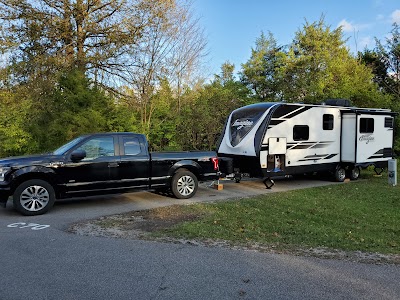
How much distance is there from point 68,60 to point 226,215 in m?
11.3

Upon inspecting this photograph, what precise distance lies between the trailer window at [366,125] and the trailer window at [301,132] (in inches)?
96.0

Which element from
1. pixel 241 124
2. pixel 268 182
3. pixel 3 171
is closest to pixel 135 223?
pixel 3 171

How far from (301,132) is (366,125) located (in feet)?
10.0

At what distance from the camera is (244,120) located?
1251 cm

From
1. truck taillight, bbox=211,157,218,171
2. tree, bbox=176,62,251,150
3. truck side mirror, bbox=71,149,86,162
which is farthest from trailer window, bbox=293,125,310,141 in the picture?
truck side mirror, bbox=71,149,86,162

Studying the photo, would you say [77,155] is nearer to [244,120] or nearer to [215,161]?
[215,161]

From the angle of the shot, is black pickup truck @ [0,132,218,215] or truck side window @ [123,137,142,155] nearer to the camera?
black pickup truck @ [0,132,218,215]

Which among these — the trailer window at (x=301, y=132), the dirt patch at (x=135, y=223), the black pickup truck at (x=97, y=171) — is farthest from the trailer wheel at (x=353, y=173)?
the dirt patch at (x=135, y=223)

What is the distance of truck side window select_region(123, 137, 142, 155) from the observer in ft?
31.1

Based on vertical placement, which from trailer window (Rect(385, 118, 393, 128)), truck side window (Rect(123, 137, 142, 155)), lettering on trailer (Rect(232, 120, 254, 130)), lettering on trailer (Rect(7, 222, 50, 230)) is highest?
trailer window (Rect(385, 118, 393, 128))

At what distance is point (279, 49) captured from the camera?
31516mm

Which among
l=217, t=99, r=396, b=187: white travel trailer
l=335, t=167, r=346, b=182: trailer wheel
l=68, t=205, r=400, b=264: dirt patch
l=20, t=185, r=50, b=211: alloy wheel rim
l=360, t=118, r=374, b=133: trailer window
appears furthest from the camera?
l=335, t=167, r=346, b=182: trailer wheel

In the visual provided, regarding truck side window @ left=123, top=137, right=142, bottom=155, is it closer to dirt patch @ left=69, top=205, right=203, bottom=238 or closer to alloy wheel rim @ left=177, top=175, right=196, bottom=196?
alloy wheel rim @ left=177, top=175, right=196, bottom=196

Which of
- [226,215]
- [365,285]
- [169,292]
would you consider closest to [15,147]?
[226,215]
